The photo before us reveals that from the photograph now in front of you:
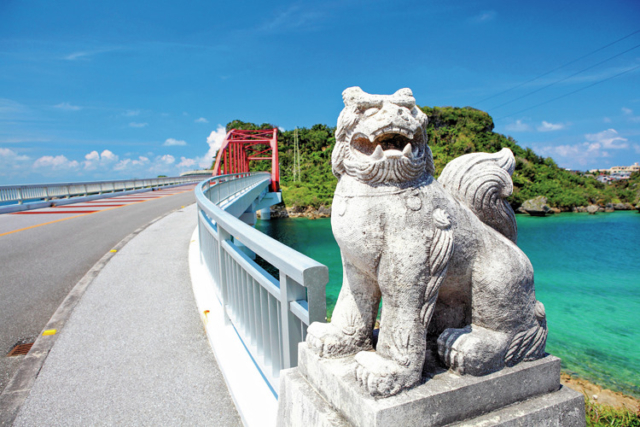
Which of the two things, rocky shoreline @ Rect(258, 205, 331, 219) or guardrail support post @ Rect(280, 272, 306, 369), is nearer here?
guardrail support post @ Rect(280, 272, 306, 369)

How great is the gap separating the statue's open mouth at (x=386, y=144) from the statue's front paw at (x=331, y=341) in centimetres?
79

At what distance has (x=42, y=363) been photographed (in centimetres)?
305

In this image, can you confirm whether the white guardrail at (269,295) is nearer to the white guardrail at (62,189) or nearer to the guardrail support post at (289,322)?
the guardrail support post at (289,322)

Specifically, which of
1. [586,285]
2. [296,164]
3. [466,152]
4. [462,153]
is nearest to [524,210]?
[462,153]

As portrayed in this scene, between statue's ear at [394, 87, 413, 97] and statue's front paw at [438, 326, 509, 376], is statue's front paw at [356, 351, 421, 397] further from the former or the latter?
statue's ear at [394, 87, 413, 97]

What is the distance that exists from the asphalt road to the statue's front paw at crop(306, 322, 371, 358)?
8.58 ft

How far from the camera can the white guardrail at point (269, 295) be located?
1730 mm

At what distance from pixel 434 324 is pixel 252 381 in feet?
4.38

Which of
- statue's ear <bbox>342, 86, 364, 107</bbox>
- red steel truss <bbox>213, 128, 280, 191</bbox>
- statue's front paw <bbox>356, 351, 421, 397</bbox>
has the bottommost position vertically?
statue's front paw <bbox>356, 351, 421, 397</bbox>

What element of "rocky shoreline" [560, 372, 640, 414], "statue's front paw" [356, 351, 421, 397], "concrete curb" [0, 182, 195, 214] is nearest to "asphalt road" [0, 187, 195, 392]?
"statue's front paw" [356, 351, 421, 397]

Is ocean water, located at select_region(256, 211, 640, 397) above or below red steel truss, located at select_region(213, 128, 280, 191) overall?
below

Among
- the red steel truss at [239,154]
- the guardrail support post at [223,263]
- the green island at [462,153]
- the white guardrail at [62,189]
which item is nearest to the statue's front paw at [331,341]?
the guardrail support post at [223,263]

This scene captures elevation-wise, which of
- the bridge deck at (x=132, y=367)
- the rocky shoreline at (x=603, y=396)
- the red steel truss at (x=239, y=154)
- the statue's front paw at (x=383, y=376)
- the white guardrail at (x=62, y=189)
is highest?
the red steel truss at (x=239, y=154)

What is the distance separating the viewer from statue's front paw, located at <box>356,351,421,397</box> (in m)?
1.41
